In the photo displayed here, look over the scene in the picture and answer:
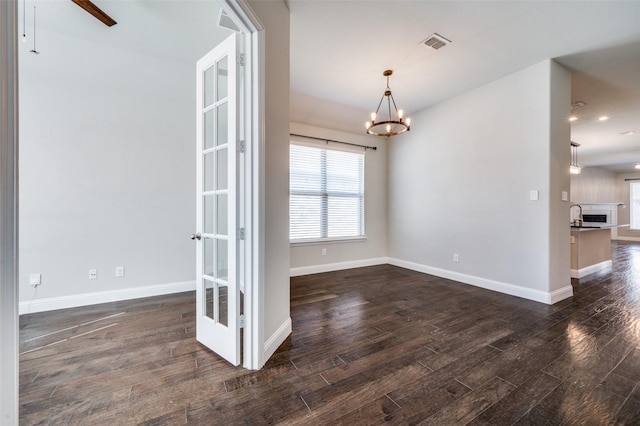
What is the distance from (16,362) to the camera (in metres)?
0.72

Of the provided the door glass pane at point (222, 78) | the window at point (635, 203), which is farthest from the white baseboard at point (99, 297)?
the window at point (635, 203)

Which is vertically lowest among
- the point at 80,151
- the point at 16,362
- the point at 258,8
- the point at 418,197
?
the point at 16,362

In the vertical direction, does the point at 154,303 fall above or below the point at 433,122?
below

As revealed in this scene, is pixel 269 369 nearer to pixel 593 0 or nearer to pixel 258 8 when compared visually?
pixel 258 8

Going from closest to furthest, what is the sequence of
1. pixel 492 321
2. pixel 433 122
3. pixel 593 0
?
Answer: pixel 593 0, pixel 492 321, pixel 433 122

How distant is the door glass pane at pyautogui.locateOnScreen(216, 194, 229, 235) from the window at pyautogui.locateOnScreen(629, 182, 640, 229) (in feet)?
45.4

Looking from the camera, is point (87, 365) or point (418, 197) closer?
point (87, 365)

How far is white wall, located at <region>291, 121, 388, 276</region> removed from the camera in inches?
175

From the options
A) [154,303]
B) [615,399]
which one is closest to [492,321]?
[615,399]

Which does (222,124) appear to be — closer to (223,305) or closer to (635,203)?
(223,305)

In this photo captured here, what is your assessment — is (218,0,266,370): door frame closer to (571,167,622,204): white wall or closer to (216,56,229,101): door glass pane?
(216,56,229,101): door glass pane

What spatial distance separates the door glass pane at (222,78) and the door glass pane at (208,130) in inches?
6.5

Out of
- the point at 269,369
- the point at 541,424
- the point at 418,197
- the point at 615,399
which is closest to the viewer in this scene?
the point at 541,424

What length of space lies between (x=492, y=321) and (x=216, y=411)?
2588 mm
